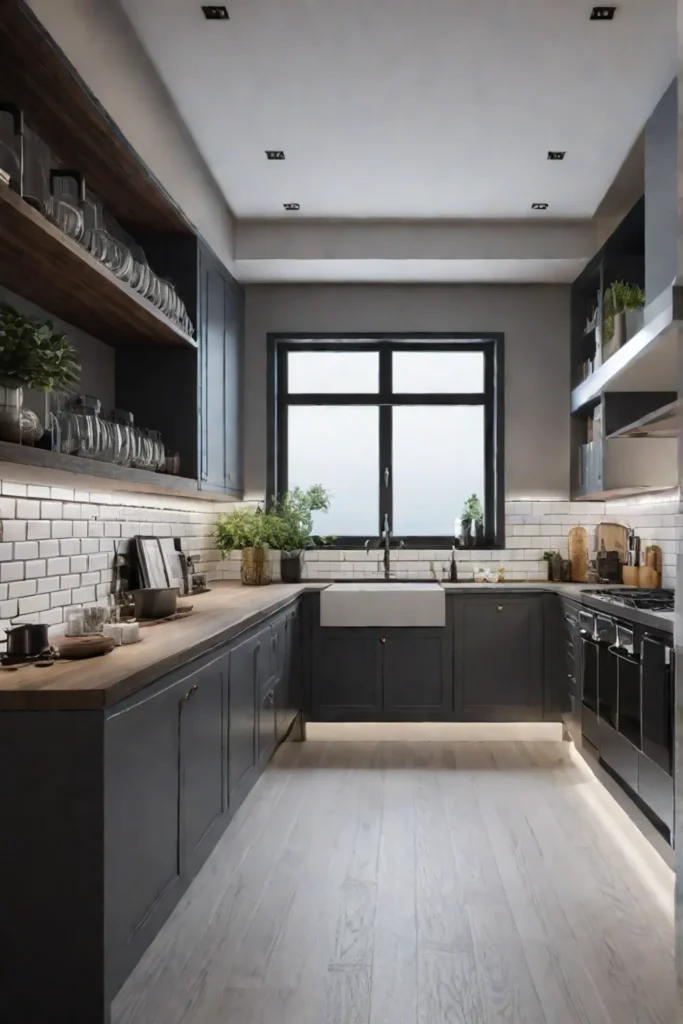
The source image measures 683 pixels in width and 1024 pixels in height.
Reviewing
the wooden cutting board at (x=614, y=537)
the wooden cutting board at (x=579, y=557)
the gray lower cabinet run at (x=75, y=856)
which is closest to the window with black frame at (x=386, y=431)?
the wooden cutting board at (x=579, y=557)

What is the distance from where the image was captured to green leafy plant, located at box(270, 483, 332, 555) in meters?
5.62

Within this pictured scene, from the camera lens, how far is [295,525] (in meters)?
5.69

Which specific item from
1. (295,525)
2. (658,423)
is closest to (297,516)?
(295,525)

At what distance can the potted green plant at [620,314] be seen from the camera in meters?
4.27

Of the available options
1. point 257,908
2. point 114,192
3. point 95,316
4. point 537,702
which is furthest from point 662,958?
point 114,192

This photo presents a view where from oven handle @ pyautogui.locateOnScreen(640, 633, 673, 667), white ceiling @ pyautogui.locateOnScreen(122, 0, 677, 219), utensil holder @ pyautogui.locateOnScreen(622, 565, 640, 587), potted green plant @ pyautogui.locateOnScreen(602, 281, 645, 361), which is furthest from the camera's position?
utensil holder @ pyautogui.locateOnScreen(622, 565, 640, 587)

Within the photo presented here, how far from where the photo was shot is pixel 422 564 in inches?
234

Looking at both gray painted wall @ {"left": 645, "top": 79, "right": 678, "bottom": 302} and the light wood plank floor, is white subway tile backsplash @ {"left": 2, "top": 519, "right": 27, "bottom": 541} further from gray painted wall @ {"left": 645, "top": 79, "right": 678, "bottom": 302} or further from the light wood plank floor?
gray painted wall @ {"left": 645, "top": 79, "right": 678, "bottom": 302}

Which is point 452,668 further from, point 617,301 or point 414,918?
point 414,918

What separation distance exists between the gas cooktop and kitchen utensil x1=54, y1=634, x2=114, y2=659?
2.20 metres

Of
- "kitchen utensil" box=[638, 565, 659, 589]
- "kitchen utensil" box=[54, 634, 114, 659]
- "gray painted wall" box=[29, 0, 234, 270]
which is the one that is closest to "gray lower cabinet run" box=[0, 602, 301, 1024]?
"kitchen utensil" box=[54, 634, 114, 659]

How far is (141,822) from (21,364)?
4.08 ft

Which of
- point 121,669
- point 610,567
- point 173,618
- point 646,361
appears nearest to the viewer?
point 121,669

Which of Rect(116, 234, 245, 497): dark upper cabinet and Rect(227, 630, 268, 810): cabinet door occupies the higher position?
Rect(116, 234, 245, 497): dark upper cabinet
